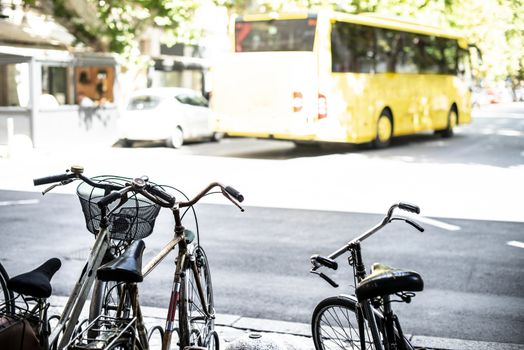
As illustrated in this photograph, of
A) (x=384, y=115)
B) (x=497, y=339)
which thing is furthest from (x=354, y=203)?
(x=384, y=115)

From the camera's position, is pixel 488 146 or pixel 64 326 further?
pixel 488 146

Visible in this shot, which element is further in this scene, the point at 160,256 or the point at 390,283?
the point at 160,256

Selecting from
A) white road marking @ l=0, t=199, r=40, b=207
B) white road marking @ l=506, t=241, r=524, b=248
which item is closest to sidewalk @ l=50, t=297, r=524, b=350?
white road marking @ l=506, t=241, r=524, b=248

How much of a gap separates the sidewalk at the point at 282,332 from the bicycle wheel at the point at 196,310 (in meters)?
0.58

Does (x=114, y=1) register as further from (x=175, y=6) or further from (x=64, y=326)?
(x=64, y=326)

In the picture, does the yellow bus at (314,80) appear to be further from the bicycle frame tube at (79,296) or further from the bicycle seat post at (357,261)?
the bicycle frame tube at (79,296)

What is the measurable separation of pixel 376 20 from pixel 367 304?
1944cm

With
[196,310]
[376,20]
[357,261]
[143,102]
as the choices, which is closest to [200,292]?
[196,310]

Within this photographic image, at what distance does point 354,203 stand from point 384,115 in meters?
10.4

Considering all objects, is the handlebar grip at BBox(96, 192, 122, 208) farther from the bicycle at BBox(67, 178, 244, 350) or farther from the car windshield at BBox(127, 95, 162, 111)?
the car windshield at BBox(127, 95, 162, 111)

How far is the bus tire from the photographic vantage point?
26.9 meters

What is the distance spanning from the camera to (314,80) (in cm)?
1959

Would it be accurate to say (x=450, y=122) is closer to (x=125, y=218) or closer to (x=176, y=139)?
(x=176, y=139)

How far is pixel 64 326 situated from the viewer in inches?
152
